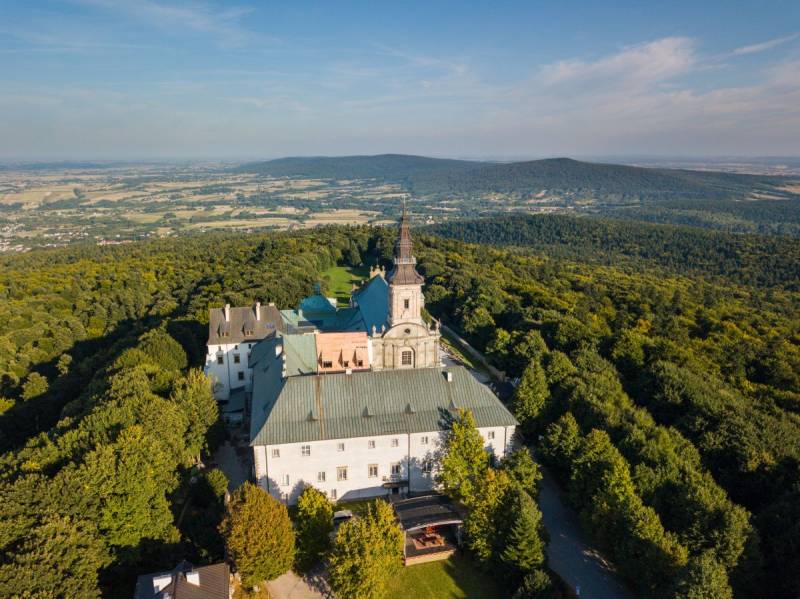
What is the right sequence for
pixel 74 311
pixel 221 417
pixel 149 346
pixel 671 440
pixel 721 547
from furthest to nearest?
pixel 74 311, pixel 149 346, pixel 221 417, pixel 671 440, pixel 721 547

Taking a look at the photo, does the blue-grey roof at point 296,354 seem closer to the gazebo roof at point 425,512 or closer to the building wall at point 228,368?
the building wall at point 228,368

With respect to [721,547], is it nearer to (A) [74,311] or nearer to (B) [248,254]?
(A) [74,311]

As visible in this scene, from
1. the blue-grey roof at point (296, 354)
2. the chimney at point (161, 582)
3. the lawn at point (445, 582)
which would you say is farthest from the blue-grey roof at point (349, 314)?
the chimney at point (161, 582)

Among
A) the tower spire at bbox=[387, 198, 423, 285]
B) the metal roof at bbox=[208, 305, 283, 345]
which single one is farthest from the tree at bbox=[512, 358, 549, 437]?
the metal roof at bbox=[208, 305, 283, 345]

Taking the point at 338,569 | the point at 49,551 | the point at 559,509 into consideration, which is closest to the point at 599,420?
the point at 559,509

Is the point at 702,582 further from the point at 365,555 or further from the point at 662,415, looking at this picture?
the point at 662,415

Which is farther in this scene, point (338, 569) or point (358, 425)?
point (358, 425)

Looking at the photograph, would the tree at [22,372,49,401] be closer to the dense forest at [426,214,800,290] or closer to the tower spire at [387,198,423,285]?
the tower spire at [387,198,423,285]

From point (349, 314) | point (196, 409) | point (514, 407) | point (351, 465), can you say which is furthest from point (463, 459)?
point (349, 314)
